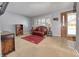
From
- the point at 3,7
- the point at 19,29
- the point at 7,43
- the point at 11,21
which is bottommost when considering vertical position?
the point at 7,43

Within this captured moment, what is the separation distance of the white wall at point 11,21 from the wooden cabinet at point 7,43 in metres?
0.15

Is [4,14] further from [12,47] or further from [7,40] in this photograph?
[12,47]

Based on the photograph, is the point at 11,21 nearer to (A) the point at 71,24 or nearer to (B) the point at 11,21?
(B) the point at 11,21

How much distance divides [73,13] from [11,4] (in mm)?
997

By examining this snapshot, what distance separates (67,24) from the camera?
1748 millimetres

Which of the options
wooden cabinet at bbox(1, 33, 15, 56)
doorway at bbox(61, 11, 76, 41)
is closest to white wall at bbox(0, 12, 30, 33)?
wooden cabinet at bbox(1, 33, 15, 56)

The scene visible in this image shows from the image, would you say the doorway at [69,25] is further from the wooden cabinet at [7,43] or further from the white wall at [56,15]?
the wooden cabinet at [7,43]

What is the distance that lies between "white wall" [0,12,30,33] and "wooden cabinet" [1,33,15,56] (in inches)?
5.8

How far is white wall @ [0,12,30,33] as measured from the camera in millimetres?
1544

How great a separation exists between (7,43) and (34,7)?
789mm

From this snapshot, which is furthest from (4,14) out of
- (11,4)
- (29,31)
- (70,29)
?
(70,29)

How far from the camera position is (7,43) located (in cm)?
189

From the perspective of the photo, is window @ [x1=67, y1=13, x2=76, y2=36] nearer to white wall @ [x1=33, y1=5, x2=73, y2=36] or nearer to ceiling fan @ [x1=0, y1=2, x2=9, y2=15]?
white wall @ [x1=33, y1=5, x2=73, y2=36]

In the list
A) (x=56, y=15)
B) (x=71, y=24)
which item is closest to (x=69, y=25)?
(x=71, y=24)
